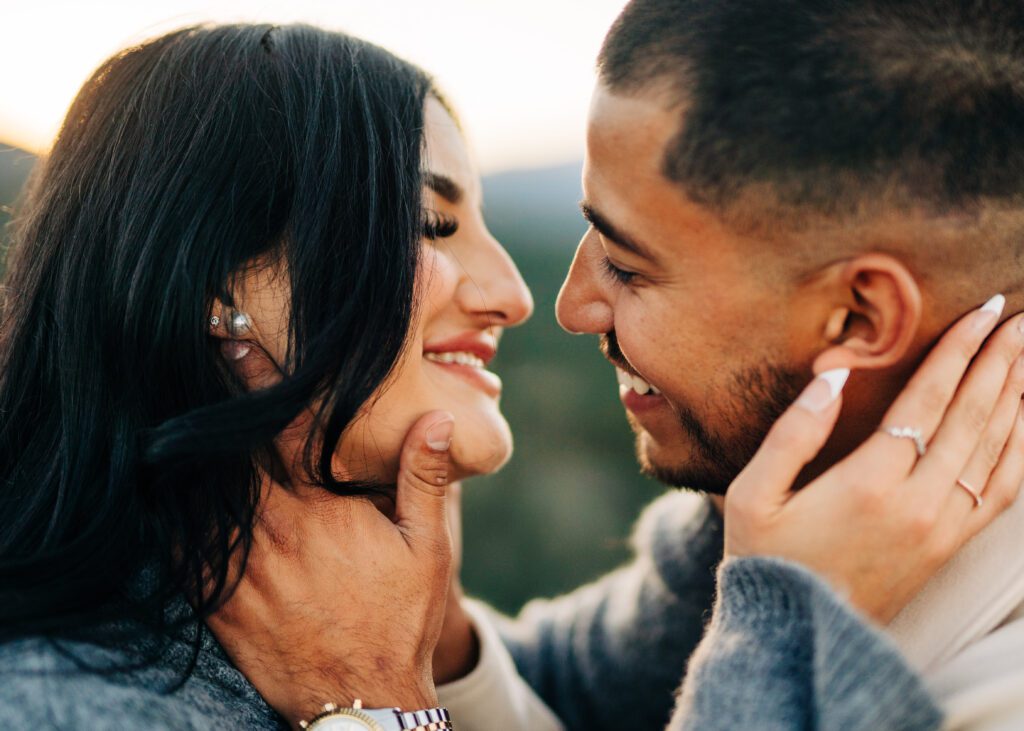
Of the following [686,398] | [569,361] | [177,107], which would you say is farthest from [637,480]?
[177,107]

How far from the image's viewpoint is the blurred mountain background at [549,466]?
6.41 meters

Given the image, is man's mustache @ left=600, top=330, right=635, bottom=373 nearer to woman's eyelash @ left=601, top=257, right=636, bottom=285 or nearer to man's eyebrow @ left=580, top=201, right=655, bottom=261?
woman's eyelash @ left=601, top=257, right=636, bottom=285

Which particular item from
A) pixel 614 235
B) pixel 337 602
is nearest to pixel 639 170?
pixel 614 235

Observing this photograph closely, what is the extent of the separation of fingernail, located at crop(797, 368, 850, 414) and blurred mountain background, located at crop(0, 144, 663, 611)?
4.39 m

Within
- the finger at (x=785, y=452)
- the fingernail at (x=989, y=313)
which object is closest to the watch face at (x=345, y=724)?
the finger at (x=785, y=452)

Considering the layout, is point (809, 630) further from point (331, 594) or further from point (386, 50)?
point (386, 50)

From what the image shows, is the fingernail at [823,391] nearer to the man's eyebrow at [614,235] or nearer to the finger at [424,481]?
the man's eyebrow at [614,235]

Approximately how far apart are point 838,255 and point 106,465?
151cm

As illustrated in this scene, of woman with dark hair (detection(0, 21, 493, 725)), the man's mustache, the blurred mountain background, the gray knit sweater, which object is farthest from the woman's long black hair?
the blurred mountain background

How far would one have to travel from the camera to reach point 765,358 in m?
1.91

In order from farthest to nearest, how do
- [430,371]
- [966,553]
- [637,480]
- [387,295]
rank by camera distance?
[637,480] < [430,371] < [387,295] < [966,553]

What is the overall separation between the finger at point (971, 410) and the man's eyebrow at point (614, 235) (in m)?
0.66

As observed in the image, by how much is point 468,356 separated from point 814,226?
921 millimetres

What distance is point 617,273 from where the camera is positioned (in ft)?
6.80
